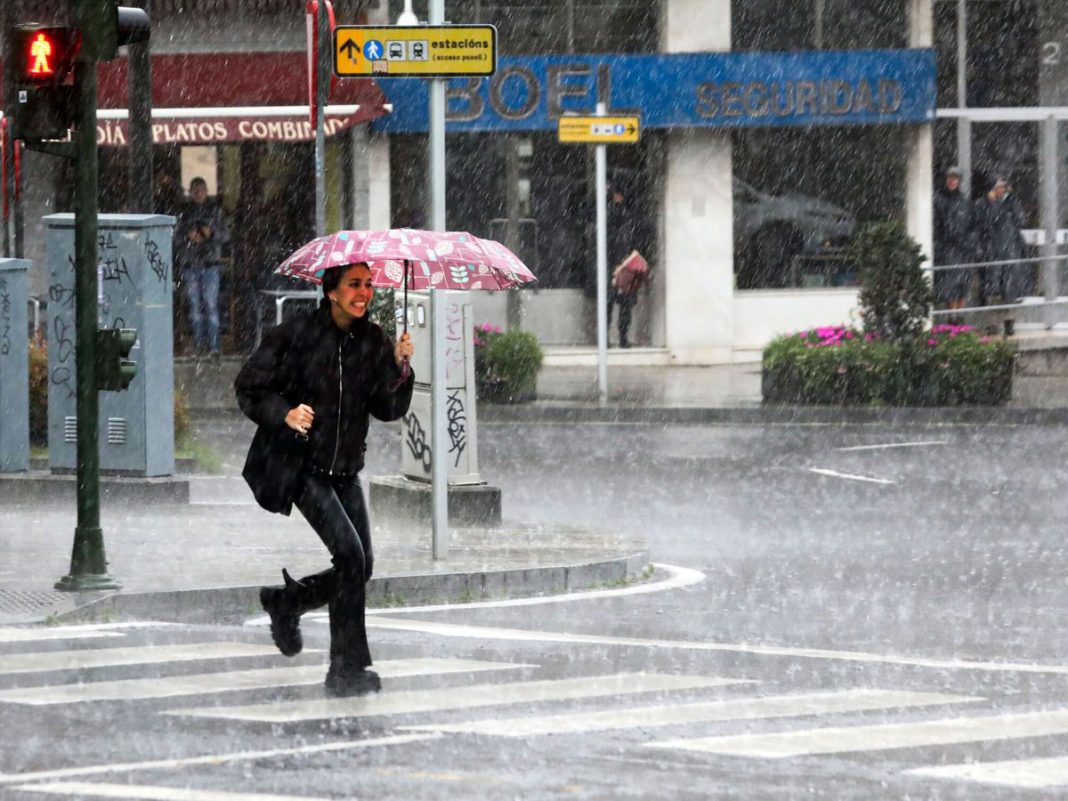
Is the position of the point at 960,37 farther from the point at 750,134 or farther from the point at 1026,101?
the point at 750,134

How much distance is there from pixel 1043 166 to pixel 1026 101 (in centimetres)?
99

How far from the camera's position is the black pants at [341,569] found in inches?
343

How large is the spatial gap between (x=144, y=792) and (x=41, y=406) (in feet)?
39.0

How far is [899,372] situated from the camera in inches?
918

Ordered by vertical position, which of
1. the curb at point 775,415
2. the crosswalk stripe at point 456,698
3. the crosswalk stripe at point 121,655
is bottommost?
the crosswalk stripe at point 456,698

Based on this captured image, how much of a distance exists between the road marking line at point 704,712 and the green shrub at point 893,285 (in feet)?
50.2

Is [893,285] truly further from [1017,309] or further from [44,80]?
→ [44,80]

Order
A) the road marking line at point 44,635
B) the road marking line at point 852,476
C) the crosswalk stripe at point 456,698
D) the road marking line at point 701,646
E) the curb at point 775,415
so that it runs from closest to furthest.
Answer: the crosswalk stripe at point 456,698 < the road marking line at point 701,646 < the road marking line at point 44,635 < the road marking line at point 852,476 < the curb at point 775,415

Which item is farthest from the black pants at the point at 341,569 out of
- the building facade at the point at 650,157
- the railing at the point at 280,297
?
the building facade at the point at 650,157

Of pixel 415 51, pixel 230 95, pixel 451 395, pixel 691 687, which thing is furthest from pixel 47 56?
pixel 230 95

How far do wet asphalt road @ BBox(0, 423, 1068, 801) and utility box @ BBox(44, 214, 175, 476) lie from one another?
241cm

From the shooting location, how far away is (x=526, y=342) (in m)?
24.0

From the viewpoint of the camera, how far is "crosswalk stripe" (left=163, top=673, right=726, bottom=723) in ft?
27.0

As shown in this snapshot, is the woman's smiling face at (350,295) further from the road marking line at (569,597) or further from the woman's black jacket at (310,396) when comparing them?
the road marking line at (569,597)
